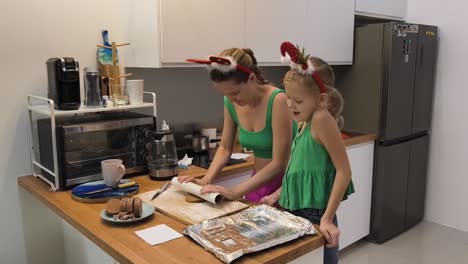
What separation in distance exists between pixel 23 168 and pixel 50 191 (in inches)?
14.1

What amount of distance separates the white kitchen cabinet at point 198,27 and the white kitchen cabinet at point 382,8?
121 cm

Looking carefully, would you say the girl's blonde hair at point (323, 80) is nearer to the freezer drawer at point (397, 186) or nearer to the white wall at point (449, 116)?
the freezer drawer at point (397, 186)

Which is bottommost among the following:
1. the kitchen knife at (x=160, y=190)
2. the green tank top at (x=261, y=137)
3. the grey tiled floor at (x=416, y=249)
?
the grey tiled floor at (x=416, y=249)

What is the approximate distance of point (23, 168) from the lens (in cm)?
199

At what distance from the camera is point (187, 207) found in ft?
4.90

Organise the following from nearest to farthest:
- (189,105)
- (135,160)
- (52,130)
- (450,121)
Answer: (52,130), (135,160), (189,105), (450,121)

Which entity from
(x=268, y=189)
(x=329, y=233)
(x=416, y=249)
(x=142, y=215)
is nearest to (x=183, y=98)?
(x=268, y=189)

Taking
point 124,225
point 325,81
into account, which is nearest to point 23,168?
point 124,225

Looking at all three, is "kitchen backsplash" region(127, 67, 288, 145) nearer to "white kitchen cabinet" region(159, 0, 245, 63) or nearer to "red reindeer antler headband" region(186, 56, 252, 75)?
"white kitchen cabinet" region(159, 0, 245, 63)

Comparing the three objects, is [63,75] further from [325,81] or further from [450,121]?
[450,121]

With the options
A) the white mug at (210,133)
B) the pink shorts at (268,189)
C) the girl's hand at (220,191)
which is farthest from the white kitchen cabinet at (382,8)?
the girl's hand at (220,191)

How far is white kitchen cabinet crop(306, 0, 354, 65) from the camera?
8.93ft

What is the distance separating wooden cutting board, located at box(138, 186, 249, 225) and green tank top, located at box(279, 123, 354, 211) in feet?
0.64

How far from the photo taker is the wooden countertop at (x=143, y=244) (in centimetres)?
114
